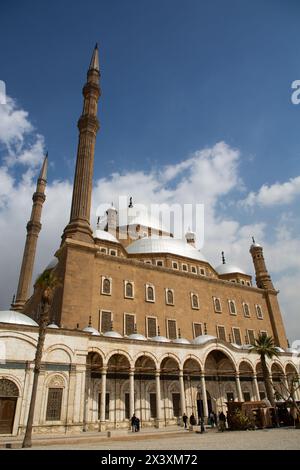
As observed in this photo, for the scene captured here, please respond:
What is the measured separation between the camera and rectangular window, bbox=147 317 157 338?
28138mm

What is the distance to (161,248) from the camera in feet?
121

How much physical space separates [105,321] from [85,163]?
46.8ft

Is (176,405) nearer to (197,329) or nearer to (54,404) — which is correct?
(197,329)

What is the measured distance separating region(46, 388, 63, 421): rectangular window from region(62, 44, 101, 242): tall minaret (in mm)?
11675

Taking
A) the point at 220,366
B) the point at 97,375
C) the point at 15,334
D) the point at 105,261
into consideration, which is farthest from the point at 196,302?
the point at 15,334

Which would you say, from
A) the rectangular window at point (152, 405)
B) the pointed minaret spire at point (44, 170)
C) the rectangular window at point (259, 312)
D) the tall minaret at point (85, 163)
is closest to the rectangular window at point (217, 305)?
the rectangular window at point (259, 312)

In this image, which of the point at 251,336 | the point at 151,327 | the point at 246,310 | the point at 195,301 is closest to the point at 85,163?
the point at 151,327

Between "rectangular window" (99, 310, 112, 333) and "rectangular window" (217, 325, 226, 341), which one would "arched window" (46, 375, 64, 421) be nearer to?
"rectangular window" (99, 310, 112, 333)

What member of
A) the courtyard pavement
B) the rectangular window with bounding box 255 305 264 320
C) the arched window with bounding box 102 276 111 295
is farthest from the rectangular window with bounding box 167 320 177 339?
the rectangular window with bounding box 255 305 264 320

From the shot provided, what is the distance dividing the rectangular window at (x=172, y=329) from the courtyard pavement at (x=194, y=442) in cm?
1061

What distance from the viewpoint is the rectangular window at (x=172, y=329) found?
29.4m
